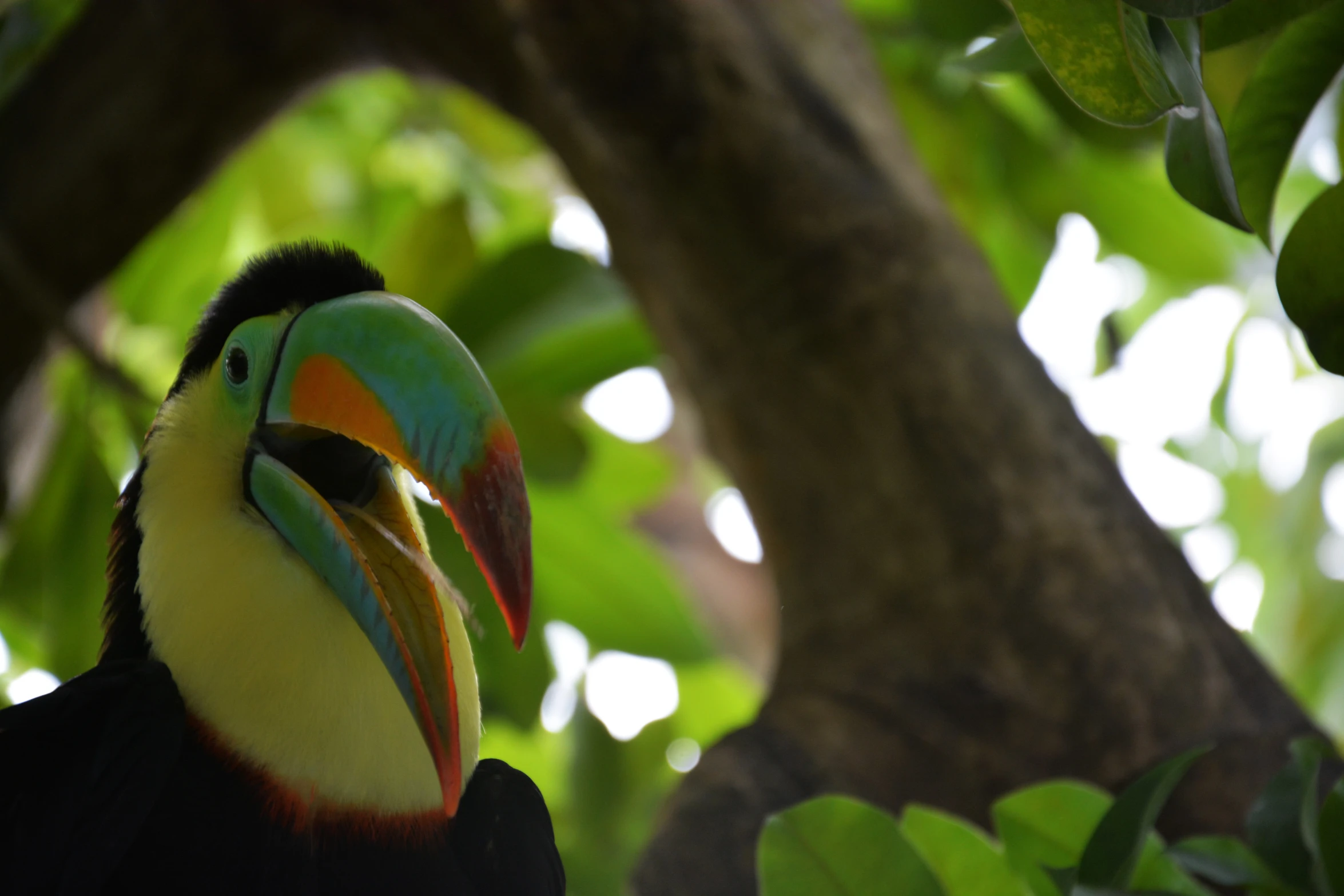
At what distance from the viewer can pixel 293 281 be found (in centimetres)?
81

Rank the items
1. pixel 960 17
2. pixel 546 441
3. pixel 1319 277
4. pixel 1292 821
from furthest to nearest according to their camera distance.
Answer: pixel 546 441 < pixel 960 17 < pixel 1292 821 < pixel 1319 277

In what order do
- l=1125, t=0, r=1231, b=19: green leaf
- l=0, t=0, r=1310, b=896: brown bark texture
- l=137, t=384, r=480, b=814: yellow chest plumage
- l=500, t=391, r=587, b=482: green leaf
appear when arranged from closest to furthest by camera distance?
l=1125, t=0, r=1231, b=19: green leaf < l=137, t=384, r=480, b=814: yellow chest plumage < l=0, t=0, r=1310, b=896: brown bark texture < l=500, t=391, r=587, b=482: green leaf

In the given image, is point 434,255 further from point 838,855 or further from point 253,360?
point 838,855

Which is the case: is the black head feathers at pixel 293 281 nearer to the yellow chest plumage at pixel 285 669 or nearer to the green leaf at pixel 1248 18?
the yellow chest plumage at pixel 285 669

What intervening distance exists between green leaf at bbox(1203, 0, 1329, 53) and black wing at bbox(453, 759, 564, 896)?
66cm

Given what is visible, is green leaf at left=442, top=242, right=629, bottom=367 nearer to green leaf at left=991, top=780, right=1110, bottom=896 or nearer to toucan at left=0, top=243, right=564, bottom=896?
toucan at left=0, top=243, right=564, bottom=896

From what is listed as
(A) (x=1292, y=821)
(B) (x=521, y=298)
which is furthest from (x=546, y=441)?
(A) (x=1292, y=821)

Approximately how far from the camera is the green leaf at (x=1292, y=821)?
2.28 feet

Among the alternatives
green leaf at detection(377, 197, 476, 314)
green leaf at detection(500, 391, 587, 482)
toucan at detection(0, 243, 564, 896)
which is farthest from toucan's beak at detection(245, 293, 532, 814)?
green leaf at detection(377, 197, 476, 314)

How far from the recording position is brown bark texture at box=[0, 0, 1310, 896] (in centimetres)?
114

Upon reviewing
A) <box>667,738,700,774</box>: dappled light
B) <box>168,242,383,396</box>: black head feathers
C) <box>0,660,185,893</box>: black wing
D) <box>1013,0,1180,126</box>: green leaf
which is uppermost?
<box>168,242,383,396</box>: black head feathers

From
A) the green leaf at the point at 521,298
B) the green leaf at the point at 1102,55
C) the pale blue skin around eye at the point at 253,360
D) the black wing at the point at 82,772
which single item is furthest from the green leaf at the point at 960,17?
the black wing at the point at 82,772

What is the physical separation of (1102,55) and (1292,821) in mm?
498

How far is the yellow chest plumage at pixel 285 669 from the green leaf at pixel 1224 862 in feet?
1.56
